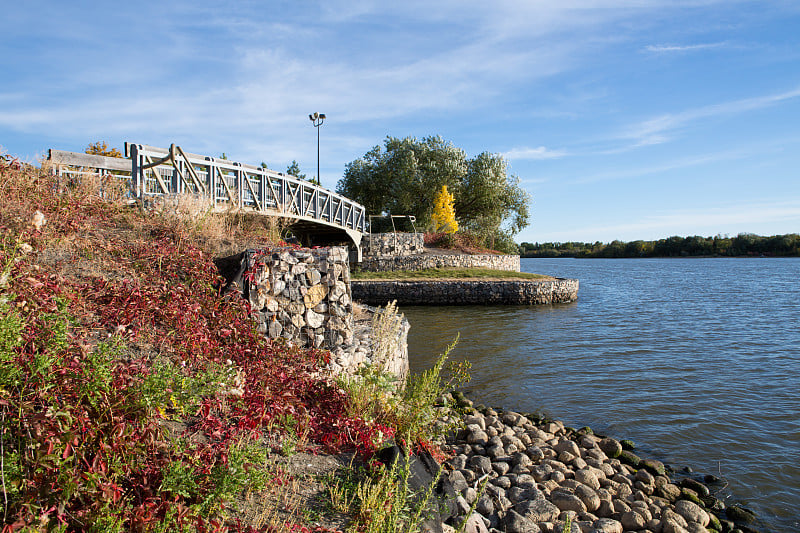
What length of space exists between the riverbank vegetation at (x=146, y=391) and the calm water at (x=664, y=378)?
4223mm

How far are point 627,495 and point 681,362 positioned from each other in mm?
8166

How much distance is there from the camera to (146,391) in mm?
3242

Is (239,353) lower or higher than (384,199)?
lower

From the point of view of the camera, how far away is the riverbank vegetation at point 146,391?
273 cm

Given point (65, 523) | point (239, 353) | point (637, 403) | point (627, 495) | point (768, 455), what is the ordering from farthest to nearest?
1. point (637, 403)
2. point (768, 455)
3. point (627, 495)
4. point (239, 353)
5. point (65, 523)

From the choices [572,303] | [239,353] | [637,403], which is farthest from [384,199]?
[239,353]

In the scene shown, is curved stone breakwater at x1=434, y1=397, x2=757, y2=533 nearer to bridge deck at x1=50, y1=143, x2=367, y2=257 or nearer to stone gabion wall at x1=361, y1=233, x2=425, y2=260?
bridge deck at x1=50, y1=143, x2=367, y2=257

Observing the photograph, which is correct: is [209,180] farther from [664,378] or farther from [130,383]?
[664,378]

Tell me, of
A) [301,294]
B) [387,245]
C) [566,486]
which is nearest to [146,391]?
[301,294]

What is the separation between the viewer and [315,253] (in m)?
6.53

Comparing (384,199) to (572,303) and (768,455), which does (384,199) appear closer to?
(572,303)

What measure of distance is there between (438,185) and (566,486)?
34668 mm

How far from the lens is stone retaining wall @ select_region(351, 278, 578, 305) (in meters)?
24.6

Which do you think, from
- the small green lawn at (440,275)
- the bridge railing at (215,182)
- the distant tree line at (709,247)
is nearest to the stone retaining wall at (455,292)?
the small green lawn at (440,275)
